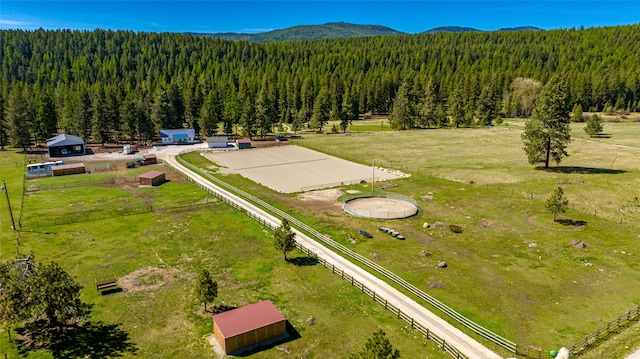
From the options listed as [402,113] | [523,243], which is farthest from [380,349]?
[402,113]

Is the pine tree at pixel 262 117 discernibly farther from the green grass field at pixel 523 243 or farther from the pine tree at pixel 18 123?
the pine tree at pixel 18 123

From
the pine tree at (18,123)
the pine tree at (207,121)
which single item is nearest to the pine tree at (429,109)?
the pine tree at (207,121)

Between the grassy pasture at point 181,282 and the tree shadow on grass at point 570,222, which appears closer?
the grassy pasture at point 181,282

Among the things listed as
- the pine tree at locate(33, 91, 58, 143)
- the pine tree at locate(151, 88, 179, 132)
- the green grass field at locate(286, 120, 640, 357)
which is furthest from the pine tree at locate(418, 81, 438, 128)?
the pine tree at locate(33, 91, 58, 143)

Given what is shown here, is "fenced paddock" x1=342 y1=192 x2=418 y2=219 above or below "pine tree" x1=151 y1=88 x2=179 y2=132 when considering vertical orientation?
below

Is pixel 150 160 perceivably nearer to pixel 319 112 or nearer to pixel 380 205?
pixel 380 205

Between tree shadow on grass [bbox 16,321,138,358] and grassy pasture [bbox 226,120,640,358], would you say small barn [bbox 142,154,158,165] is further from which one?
tree shadow on grass [bbox 16,321,138,358]

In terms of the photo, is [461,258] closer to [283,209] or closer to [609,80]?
[283,209]
